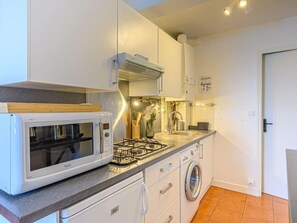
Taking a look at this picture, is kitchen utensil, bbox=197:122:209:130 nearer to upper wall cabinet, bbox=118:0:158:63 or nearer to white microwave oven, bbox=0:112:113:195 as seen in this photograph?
upper wall cabinet, bbox=118:0:158:63

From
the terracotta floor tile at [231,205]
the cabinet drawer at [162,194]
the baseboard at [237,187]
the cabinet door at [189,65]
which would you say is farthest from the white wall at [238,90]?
the cabinet drawer at [162,194]

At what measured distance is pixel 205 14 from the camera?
2354 millimetres

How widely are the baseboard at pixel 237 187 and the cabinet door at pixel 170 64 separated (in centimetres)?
160

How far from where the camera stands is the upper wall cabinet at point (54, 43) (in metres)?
0.94

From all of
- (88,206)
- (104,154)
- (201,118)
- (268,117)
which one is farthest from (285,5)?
(88,206)

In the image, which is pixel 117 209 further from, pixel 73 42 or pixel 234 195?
pixel 234 195

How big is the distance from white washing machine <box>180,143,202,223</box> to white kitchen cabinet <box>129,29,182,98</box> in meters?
0.69

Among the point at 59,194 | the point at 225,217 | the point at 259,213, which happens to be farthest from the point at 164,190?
the point at 259,213

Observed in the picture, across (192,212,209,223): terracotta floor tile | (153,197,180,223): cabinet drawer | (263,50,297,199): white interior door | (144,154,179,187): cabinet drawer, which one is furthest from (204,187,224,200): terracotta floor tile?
(144,154,179,187): cabinet drawer

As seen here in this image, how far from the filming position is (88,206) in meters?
0.88

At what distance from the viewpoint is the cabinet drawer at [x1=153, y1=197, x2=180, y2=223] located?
4.98 feet

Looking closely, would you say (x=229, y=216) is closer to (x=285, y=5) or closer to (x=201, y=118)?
(x=201, y=118)

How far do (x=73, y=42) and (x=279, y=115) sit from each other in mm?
2746

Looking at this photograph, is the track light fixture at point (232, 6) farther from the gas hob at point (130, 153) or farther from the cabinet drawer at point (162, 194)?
the cabinet drawer at point (162, 194)
